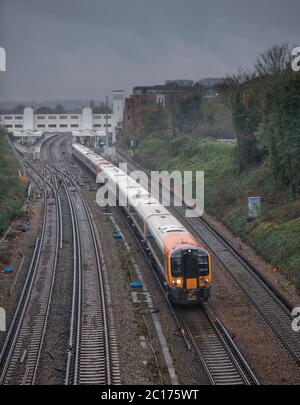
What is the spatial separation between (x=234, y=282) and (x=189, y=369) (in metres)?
7.86

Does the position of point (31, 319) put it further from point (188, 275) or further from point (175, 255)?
point (188, 275)

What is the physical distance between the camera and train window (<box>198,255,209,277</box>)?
1758cm

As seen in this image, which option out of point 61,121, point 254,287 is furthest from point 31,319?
point 61,121

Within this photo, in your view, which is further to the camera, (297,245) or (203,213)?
(203,213)

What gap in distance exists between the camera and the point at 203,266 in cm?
1764

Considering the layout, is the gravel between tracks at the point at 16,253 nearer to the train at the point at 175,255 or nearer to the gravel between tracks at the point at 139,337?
the gravel between tracks at the point at 139,337

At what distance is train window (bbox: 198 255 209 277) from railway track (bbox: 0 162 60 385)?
5.52 metres

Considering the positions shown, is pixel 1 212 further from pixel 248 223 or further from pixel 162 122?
pixel 162 122

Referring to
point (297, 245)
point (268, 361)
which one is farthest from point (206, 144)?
point (268, 361)

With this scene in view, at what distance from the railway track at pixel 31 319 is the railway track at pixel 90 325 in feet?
3.32

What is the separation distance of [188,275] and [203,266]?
0.63m

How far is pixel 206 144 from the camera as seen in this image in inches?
2041

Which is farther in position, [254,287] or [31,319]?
[254,287]

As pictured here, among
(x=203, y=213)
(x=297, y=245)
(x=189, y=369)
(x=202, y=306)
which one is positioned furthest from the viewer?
(x=203, y=213)
